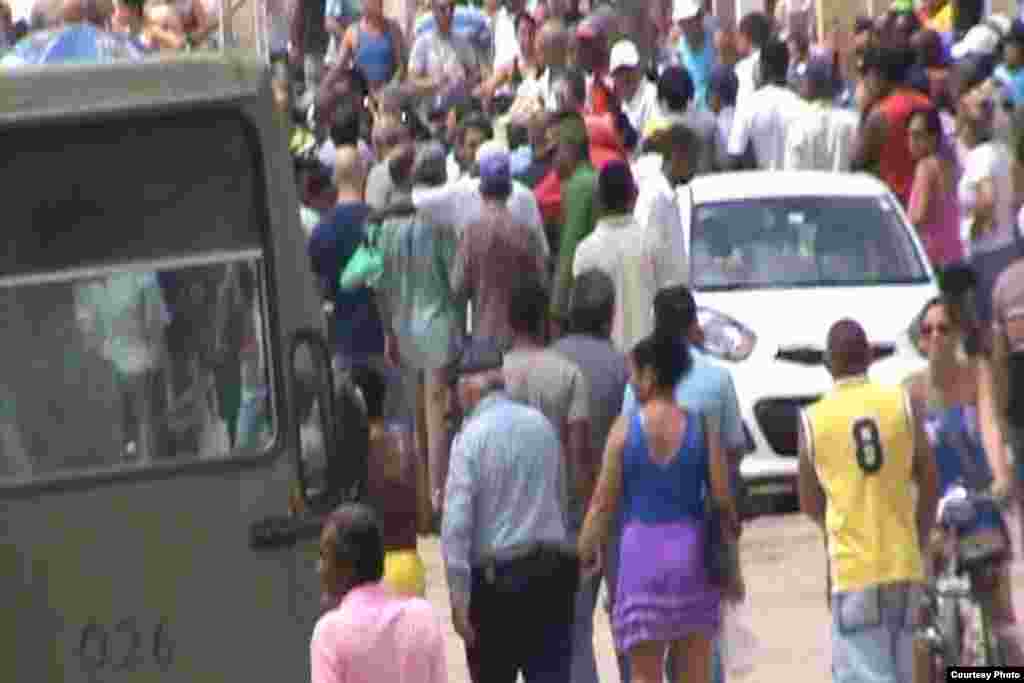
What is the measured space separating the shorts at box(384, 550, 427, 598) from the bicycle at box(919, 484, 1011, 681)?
5.77 ft

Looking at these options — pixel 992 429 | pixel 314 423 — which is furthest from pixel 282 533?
pixel 992 429

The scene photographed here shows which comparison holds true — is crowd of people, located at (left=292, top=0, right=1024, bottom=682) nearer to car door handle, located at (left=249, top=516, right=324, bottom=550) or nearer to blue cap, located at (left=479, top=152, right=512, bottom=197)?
blue cap, located at (left=479, top=152, right=512, bottom=197)

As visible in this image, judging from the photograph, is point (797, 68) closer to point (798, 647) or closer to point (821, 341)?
point (821, 341)

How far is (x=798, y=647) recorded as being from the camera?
1534cm

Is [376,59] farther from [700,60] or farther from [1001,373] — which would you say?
[1001,373]

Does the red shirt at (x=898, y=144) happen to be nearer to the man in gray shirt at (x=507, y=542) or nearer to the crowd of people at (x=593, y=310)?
the crowd of people at (x=593, y=310)

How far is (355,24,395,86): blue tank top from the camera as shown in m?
27.5

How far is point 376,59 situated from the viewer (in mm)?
27609

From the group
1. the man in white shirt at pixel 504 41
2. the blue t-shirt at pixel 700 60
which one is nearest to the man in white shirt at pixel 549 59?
the blue t-shirt at pixel 700 60

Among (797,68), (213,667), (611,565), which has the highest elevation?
(213,667)

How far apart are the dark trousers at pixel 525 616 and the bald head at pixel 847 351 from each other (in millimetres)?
1137

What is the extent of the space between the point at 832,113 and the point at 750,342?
397cm

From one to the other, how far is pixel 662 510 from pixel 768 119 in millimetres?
10602

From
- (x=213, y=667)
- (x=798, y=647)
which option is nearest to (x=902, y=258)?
(x=798, y=647)
